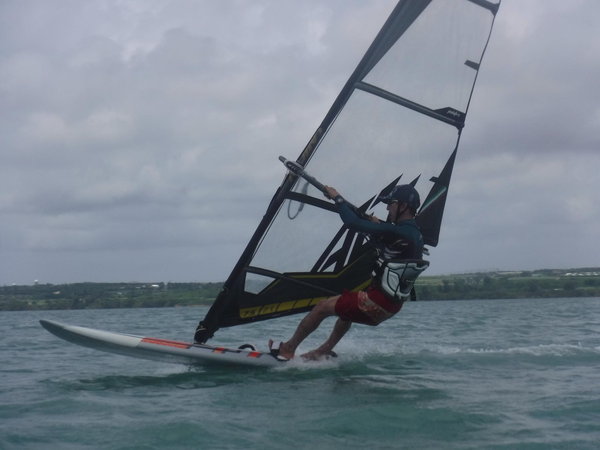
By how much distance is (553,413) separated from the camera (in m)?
4.92

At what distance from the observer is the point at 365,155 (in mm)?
7277

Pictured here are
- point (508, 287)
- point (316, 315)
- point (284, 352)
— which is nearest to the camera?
point (316, 315)

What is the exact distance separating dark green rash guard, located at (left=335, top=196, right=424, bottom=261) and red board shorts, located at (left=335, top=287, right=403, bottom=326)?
0.34 meters

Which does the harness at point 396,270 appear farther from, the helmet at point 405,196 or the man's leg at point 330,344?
the man's leg at point 330,344

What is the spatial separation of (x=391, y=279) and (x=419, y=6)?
8.33ft

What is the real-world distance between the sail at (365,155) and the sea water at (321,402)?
30.7 inches

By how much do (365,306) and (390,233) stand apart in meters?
0.66

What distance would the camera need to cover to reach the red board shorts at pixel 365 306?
6.70 metres

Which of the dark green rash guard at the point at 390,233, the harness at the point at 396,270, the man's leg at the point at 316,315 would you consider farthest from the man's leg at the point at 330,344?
the dark green rash guard at the point at 390,233

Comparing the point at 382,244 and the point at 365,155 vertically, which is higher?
the point at 365,155

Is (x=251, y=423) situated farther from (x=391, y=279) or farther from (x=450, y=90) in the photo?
(x=450, y=90)

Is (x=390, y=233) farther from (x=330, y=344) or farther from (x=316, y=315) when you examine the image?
(x=330, y=344)

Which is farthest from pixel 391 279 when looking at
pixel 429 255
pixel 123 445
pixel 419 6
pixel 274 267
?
pixel 123 445

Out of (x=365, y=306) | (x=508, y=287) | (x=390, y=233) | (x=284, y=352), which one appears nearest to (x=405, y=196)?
(x=390, y=233)
